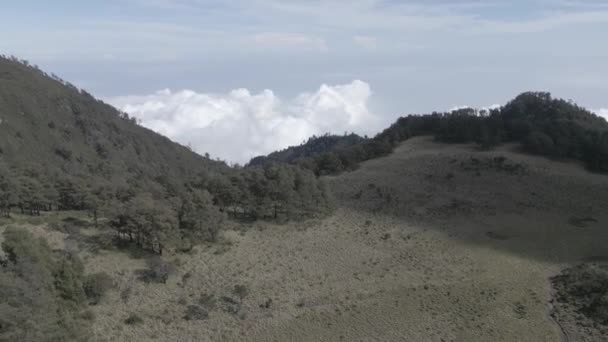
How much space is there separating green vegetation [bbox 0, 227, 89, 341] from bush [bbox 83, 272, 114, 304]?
1.96 ft

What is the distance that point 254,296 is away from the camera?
31.1 metres

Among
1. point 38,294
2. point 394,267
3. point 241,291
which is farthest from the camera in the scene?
point 394,267

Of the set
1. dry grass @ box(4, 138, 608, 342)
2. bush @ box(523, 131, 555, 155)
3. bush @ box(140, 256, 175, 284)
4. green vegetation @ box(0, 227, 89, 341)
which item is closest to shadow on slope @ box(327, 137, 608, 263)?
dry grass @ box(4, 138, 608, 342)

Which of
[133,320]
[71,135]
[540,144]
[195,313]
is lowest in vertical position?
[133,320]

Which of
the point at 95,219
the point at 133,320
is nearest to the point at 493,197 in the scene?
the point at 95,219

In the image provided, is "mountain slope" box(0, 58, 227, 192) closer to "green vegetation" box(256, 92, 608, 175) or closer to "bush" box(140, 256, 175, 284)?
"green vegetation" box(256, 92, 608, 175)

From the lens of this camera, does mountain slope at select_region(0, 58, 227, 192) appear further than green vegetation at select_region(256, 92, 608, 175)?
Yes

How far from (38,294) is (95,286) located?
793 cm

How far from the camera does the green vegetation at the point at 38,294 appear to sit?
60.4ft

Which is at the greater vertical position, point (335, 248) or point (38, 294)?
point (335, 248)

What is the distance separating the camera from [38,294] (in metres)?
20.6

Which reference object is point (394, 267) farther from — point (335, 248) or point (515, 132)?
point (515, 132)

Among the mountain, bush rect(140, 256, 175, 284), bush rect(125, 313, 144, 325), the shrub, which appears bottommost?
bush rect(125, 313, 144, 325)

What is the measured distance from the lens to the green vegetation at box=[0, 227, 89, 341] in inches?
725
